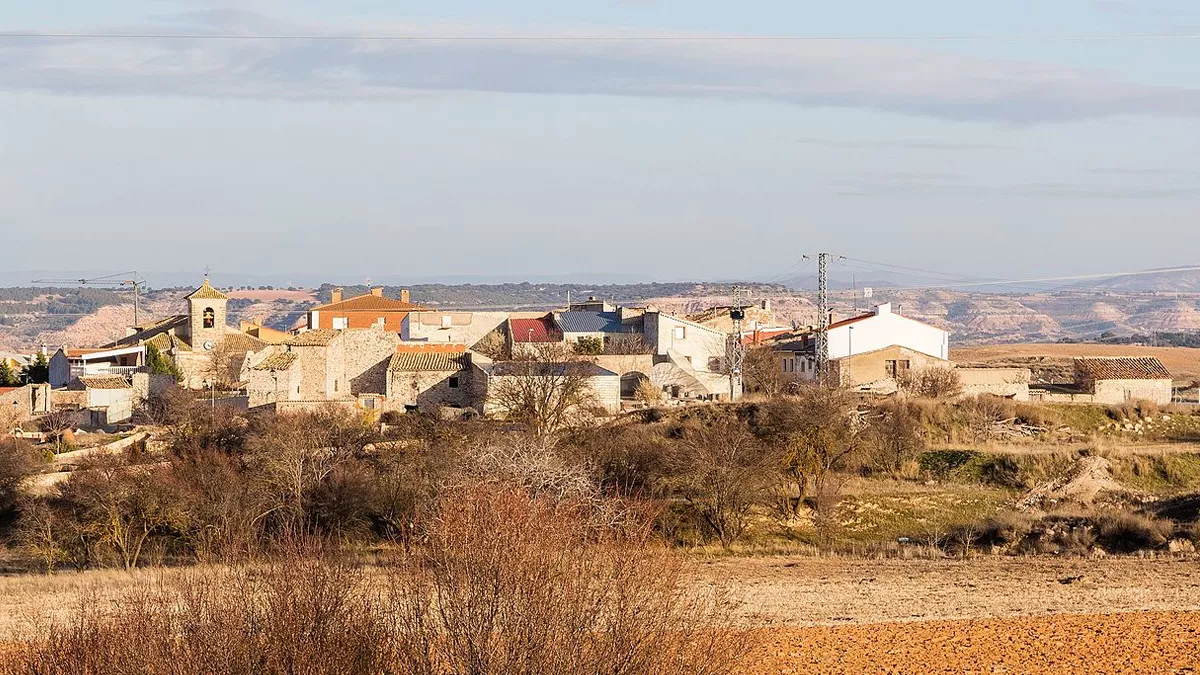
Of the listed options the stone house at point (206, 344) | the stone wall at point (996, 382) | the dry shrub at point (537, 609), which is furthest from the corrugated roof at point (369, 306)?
the dry shrub at point (537, 609)

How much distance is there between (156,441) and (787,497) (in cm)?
1900

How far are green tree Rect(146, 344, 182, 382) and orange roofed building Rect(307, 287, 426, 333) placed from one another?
43.3ft

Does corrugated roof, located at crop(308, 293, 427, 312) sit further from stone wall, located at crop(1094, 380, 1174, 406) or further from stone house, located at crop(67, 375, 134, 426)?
stone wall, located at crop(1094, 380, 1174, 406)

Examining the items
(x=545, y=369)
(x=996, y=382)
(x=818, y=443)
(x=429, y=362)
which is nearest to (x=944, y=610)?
(x=818, y=443)

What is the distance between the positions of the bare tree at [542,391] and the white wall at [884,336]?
12.2m

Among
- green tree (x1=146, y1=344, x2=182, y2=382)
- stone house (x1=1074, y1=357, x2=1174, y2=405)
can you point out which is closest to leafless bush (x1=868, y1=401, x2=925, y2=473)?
stone house (x1=1074, y1=357, x2=1174, y2=405)

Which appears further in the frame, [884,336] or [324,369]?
[884,336]

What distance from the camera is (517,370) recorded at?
47375 millimetres

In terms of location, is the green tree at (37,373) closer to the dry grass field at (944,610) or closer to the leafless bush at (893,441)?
the dry grass field at (944,610)

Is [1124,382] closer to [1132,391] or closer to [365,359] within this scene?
[1132,391]

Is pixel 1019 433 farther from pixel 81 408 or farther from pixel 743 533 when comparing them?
pixel 81 408

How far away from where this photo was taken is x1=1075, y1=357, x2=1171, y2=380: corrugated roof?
52375mm

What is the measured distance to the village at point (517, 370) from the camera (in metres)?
48.2

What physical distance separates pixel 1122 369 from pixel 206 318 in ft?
115
